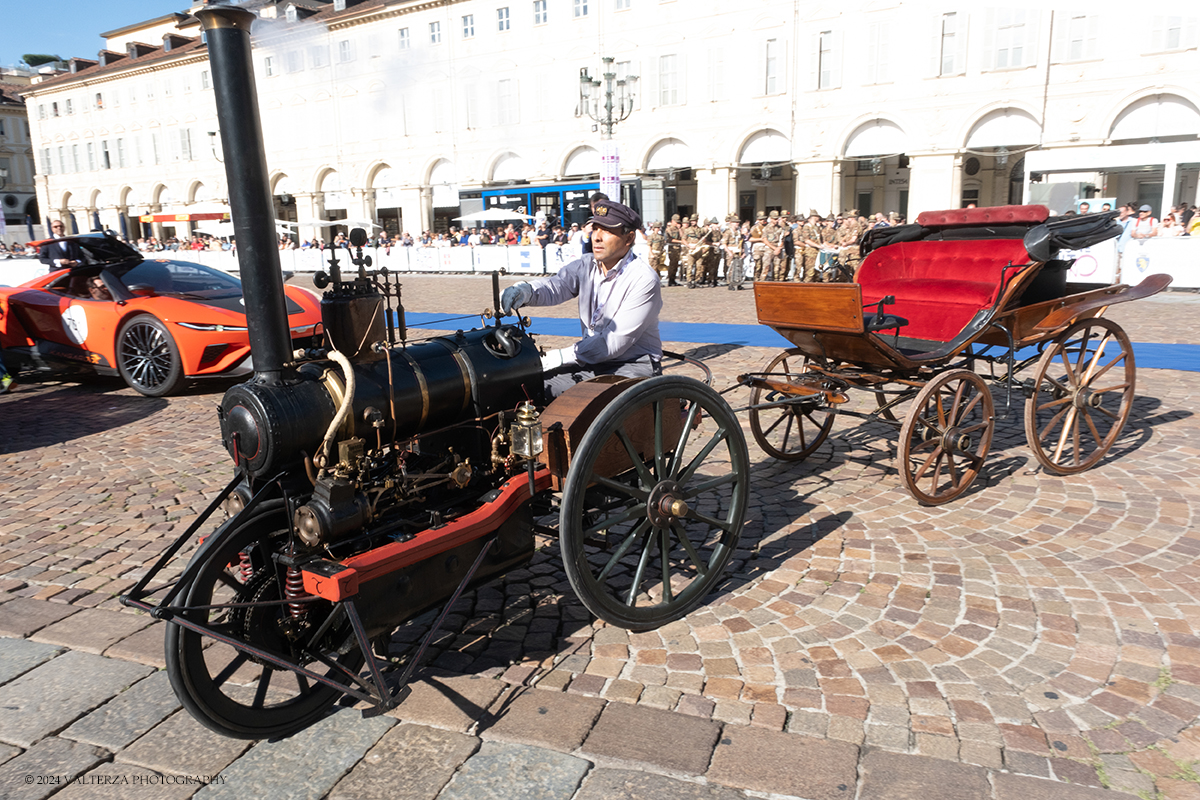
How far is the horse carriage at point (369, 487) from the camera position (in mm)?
2621

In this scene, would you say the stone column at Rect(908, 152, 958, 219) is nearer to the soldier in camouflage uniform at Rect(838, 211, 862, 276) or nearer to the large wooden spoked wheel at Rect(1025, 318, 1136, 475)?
the soldier in camouflage uniform at Rect(838, 211, 862, 276)

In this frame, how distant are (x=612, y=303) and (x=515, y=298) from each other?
0.62m

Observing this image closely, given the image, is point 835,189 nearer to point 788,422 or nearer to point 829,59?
point 829,59

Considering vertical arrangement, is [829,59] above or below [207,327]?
above

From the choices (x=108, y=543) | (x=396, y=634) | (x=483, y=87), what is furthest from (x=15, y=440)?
(x=483, y=87)

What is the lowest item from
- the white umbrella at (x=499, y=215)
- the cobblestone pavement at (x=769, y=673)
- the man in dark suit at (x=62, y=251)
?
the cobblestone pavement at (x=769, y=673)

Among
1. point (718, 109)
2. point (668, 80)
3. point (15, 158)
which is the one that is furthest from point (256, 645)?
point (15, 158)

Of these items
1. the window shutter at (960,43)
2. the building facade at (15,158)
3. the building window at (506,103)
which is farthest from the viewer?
the building facade at (15,158)

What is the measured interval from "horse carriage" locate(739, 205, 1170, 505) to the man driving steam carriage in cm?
105

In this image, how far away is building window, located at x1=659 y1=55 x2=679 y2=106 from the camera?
3253cm

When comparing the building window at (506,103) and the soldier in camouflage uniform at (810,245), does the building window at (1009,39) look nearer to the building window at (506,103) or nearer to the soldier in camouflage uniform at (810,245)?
the soldier in camouflage uniform at (810,245)

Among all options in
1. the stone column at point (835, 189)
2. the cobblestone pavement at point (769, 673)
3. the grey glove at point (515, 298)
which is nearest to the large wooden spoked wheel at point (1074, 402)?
the cobblestone pavement at point (769, 673)

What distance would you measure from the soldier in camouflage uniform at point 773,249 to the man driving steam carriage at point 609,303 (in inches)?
554

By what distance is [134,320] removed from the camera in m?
8.13
